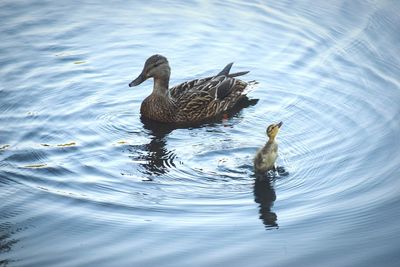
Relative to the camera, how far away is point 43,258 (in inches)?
271

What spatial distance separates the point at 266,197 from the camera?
8.20m

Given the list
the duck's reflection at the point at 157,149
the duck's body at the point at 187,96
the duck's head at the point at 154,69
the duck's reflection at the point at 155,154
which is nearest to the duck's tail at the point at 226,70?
the duck's body at the point at 187,96

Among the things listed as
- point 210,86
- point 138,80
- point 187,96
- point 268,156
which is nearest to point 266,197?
point 268,156

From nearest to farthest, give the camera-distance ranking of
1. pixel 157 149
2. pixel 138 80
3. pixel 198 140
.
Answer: pixel 157 149, pixel 198 140, pixel 138 80

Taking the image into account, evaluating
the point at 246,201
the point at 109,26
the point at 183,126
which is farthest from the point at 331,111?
the point at 109,26

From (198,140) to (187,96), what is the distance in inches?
52.0

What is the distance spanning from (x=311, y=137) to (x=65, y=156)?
10.5 feet

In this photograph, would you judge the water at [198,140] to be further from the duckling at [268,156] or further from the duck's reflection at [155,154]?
the duckling at [268,156]

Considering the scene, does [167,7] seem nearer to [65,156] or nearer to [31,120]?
[31,120]

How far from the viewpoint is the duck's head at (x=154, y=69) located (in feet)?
35.8

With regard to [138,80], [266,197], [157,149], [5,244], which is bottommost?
[5,244]

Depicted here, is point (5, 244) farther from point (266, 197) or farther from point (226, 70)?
point (226, 70)

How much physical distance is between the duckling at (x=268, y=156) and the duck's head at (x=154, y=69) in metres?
2.88

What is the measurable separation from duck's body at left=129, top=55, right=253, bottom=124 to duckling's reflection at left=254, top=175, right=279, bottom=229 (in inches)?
98.2
